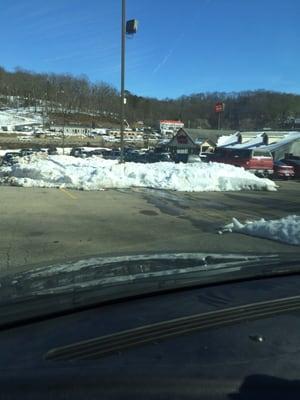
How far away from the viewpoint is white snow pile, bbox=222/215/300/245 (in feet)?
37.5

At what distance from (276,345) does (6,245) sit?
9.10 m

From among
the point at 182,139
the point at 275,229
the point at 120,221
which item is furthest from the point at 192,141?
the point at 275,229

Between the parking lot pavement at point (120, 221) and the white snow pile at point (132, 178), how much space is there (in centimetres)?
180

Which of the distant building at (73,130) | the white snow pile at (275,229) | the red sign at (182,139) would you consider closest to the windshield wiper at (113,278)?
the white snow pile at (275,229)

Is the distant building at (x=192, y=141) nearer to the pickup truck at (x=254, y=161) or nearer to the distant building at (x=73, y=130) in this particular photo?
the pickup truck at (x=254, y=161)

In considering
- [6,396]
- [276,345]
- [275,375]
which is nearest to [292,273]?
[276,345]

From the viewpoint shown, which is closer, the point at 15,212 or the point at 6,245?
the point at 6,245

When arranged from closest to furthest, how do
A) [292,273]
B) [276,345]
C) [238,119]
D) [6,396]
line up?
[6,396], [276,345], [292,273], [238,119]

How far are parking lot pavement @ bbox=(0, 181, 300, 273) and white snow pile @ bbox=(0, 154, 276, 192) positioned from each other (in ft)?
5.90

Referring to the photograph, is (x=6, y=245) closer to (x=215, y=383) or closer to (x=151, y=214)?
(x=151, y=214)

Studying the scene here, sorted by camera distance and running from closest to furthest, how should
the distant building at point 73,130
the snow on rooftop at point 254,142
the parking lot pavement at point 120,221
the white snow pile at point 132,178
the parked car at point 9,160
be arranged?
the parking lot pavement at point 120,221
the white snow pile at point 132,178
the parked car at point 9,160
the snow on rooftop at point 254,142
the distant building at point 73,130

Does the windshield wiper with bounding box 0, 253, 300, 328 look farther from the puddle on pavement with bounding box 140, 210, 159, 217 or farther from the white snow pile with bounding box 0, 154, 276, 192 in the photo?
the white snow pile with bounding box 0, 154, 276, 192

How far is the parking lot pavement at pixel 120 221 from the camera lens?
10.5 m

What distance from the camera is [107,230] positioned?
12.7 meters
